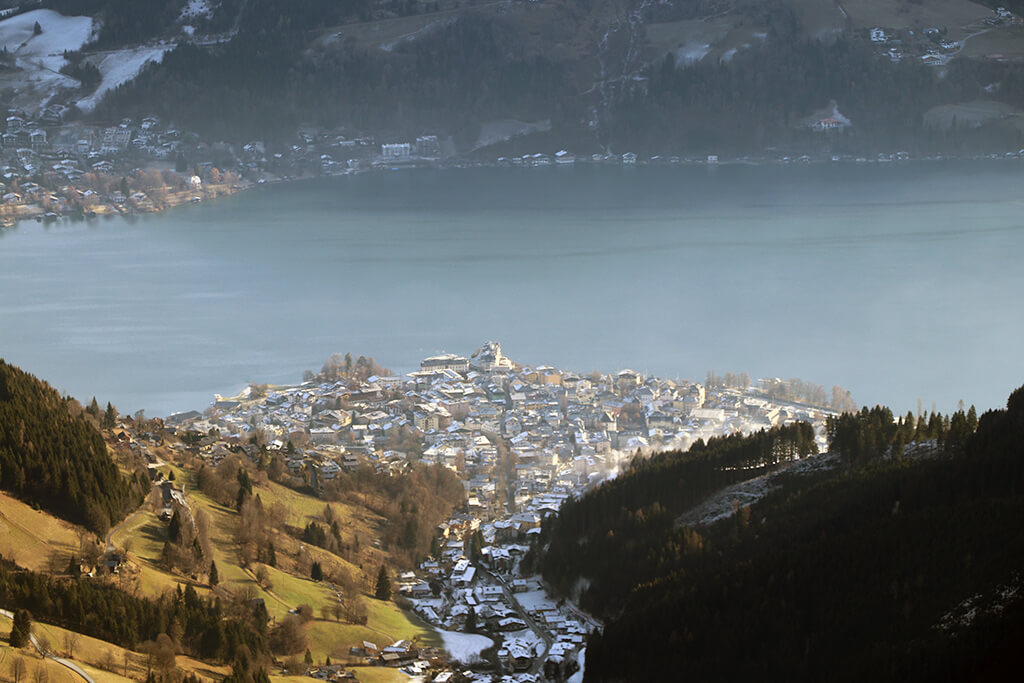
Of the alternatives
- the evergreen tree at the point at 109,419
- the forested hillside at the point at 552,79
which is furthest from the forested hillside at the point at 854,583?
the forested hillside at the point at 552,79

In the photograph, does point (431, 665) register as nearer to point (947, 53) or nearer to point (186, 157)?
point (186, 157)

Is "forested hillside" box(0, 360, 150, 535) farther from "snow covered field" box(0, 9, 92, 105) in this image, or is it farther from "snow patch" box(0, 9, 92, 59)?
"snow patch" box(0, 9, 92, 59)

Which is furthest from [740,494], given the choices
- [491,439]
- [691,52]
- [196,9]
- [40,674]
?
[196,9]

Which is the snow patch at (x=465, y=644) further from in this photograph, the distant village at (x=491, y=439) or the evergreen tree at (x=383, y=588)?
the evergreen tree at (x=383, y=588)

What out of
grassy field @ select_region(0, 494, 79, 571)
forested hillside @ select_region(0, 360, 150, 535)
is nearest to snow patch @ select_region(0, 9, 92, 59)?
forested hillside @ select_region(0, 360, 150, 535)

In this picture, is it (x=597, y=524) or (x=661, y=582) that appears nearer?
(x=661, y=582)

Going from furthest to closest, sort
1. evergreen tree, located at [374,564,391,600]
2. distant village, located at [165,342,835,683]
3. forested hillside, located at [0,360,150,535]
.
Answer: evergreen tree, located at [374,564,391,600] → distant village, located at [165,342,835,683] → forested hillside, located at [0,360,150,535]

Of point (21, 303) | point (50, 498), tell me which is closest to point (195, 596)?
point (50, 498)
